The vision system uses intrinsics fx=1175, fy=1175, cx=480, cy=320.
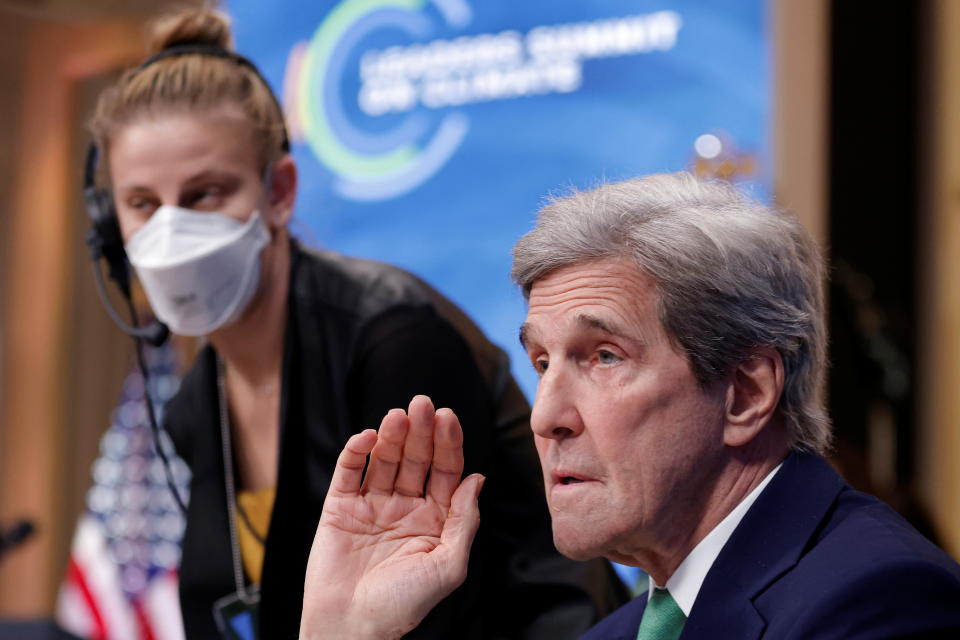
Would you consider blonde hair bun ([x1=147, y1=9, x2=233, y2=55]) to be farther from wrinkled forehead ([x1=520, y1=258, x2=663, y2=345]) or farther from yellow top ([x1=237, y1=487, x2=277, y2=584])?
wrinkled forehead ([x1=520, y1=258, x2=663, y2=345])

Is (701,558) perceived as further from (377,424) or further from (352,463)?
(377,424)

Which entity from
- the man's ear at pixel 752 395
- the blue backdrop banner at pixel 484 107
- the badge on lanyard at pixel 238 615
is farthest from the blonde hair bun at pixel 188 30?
the blue backdrop banner at pixel 484 107

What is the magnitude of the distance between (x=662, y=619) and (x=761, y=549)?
16 cm

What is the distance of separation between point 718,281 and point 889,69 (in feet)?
13.5

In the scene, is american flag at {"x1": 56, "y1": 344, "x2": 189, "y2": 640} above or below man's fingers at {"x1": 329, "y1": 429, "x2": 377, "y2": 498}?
below

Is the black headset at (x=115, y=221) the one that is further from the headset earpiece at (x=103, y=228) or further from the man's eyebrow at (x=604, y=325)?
the man's eyebrow at (x=604, y=325)

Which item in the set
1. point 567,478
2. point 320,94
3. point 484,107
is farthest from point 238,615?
point 320,94

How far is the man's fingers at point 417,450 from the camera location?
4.32 feet

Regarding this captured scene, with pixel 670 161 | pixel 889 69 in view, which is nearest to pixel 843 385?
pixel 889 69

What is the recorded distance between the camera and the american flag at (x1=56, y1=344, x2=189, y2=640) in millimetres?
Result: 4707

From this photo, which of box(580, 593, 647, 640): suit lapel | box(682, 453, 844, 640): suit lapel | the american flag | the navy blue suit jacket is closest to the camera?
the navy blue suit jacket

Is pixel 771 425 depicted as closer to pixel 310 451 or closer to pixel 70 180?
pixel 310 451

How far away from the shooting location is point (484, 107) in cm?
396

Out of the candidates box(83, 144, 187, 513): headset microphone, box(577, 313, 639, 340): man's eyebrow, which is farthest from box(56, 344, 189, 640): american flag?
box(577, 313, 639, 340): man's eyebrow
